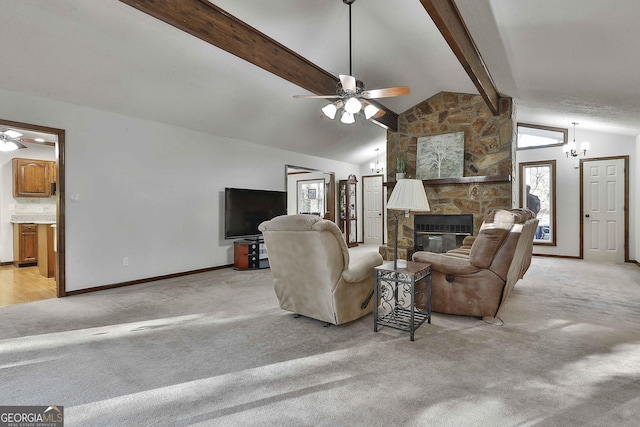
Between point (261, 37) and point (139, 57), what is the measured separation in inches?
54.7

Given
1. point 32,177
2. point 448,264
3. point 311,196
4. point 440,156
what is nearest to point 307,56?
point 448,264

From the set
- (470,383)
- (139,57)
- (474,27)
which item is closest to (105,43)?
(139,57)

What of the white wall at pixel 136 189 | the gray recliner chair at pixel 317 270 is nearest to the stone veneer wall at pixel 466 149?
the white wall at pixel 136 189

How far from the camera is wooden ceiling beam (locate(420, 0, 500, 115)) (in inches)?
104

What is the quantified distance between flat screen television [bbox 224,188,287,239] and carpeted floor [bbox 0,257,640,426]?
7.22ft

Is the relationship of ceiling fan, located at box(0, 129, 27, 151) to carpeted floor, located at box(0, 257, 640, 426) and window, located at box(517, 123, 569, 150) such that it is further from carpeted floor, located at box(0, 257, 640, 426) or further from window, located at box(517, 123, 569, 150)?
window, located at box(517, 123, 569, 150)

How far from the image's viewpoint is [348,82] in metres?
3.40

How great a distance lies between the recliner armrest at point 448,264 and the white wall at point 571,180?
5170 millimetres

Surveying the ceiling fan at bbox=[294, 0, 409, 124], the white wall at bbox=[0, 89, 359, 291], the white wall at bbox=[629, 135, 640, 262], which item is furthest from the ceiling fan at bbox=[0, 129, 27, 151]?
the white wall at bbox=[629, 135, 640, 262]

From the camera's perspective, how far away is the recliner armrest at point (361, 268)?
273 centimetres

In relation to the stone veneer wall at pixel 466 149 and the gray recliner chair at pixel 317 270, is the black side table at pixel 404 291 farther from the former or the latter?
the stone veneer wall at pixel 466 149

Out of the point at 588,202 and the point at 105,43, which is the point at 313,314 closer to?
the point at 105,43

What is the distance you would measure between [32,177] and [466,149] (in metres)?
8.11

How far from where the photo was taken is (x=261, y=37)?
338 centimetres
